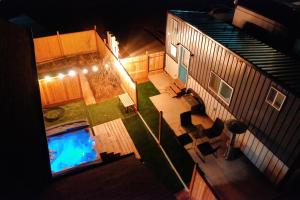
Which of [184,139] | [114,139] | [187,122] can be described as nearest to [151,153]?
[184,139]

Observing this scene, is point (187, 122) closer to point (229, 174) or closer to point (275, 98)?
point (229, 174)

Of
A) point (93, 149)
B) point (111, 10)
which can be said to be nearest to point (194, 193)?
point (93, 149)

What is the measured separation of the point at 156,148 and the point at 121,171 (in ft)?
15.8

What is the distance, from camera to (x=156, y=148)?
12172mm

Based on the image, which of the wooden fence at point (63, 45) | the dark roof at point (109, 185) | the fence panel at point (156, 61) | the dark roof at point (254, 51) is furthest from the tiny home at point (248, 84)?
the wooden fence at point (63, 45)

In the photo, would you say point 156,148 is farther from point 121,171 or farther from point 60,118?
point 60,118

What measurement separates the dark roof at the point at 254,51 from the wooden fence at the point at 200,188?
4361 millimetres

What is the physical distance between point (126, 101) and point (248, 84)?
261 inches

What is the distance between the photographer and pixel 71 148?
41.2 feet

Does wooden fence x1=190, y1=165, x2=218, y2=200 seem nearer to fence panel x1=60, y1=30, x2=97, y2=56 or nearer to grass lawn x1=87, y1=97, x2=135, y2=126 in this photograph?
grass lawn x1=87, y1=97, x2=135, y2=126

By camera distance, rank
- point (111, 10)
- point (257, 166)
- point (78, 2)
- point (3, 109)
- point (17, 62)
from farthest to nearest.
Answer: point (78, 2) < point (111, 10) < point (257, 166) < point (17, 62) < point (3, 109)

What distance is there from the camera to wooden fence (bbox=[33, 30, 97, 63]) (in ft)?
57.2

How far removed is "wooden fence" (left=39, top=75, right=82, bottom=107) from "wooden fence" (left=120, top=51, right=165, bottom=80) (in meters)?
3.33

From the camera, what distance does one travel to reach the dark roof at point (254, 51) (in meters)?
9.38
